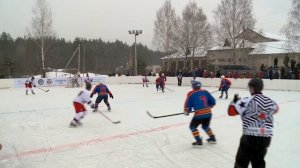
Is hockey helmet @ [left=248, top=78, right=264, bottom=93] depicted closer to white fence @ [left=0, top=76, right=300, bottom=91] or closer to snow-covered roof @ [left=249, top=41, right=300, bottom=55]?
white fence @ [left=0, top=76, right=300, bottom=91]

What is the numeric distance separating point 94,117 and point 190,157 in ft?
15.0

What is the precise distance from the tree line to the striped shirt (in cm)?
2855

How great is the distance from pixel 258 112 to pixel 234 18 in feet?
82.5

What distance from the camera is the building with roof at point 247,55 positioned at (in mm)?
26703

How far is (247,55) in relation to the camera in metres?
30.8

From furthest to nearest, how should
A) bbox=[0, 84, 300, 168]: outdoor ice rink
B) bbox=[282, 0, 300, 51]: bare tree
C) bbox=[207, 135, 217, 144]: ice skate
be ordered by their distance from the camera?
bbox=[282, 0, 300, 51]: bare tree, bbox=[207, 135, 217, 144]: ice skate, bbox=[0, 84, 300, 168]: outdoor ice rink

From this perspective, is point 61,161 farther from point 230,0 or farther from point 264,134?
point 230,0

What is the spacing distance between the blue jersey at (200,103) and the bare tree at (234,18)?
22.9 m

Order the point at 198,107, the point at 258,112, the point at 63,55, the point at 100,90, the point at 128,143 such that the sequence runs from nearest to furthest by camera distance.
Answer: the point at 258,112 < the point at 198,107 < the point at 128,143 < the point at 100,90 < the point at 63,55

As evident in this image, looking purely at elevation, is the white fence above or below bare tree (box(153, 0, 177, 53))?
below

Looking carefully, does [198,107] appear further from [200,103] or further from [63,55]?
[63,55]

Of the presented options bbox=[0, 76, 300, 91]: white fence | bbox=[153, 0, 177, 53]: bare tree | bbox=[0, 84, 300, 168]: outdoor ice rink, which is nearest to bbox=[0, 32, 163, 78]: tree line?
bbox=[153, 0, 177, 53]: bare tree

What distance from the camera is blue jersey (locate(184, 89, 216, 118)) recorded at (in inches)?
201

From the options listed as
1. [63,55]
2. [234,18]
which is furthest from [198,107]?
[63,55]
